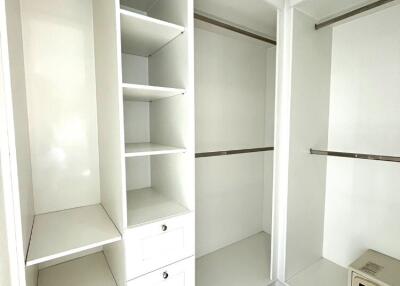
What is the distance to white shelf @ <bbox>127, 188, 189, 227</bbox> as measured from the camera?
1104 millimetres

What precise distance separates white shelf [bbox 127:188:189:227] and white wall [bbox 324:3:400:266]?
1.53 metres

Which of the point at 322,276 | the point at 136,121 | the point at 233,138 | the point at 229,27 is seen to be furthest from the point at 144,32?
the point at 322,276

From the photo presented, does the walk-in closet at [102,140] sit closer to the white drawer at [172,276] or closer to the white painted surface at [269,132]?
the white drawer at [172,276]

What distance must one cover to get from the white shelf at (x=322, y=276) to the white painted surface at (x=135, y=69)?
1.93m

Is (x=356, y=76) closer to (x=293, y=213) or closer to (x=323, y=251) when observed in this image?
(x=293, y=213)

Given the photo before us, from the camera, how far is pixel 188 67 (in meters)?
1.16

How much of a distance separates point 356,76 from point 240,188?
1.44 m

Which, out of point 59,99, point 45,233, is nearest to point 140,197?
point 45,233

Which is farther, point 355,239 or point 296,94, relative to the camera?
point 355,239

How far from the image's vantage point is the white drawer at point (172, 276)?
1057 millimetres

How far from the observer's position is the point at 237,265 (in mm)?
1971

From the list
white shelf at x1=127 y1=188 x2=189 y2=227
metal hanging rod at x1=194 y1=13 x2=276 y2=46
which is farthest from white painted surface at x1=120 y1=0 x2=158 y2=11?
white shelf at x1=127 y1=188 x2=189 y2=227

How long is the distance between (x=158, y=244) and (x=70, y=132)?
833 mm

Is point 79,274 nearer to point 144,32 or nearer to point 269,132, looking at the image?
point 144,32
